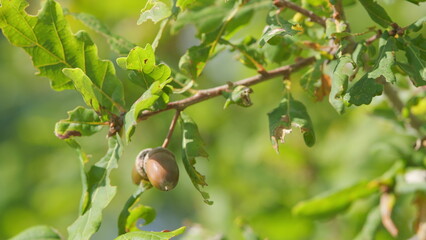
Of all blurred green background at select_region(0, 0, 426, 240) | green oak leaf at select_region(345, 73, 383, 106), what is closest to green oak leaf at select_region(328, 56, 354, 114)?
green oak leaf at select_region(345, 73, 383, 106)

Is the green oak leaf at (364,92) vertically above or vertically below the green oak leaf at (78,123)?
below

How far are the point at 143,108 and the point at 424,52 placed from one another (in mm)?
590

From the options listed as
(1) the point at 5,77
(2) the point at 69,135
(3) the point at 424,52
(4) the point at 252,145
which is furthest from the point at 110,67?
(1) the point at 5,77

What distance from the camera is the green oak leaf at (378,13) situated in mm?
1478

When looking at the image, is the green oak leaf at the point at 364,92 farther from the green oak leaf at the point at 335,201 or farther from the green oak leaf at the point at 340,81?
the green oak leaf at the point at 335,201

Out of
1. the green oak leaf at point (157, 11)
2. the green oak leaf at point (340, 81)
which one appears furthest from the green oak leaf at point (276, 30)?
the green oak leaf at point (157, 11)

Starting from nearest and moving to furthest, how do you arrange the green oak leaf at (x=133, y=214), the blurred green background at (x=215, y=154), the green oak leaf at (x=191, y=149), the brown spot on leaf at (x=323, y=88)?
the green oak leaf at (x=191, y=149) → the green oak leaf at (x=133, y=214) → the brown spot on leaf at (x=323, y=88) → the blurred green background at (x=215, y=154)

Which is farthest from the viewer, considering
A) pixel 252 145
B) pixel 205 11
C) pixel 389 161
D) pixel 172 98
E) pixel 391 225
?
pixel 172 98

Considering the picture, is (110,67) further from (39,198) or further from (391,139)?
(39,198)

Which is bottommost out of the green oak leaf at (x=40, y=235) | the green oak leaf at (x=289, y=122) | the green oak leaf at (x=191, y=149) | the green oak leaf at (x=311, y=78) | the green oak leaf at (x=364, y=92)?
the green oak leaf at (x=40, y=235)

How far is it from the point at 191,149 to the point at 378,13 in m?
0.50

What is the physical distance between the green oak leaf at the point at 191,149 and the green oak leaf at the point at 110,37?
0.96ft

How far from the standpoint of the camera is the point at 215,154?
379 centimetres

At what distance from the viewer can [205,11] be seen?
1.72 metres
